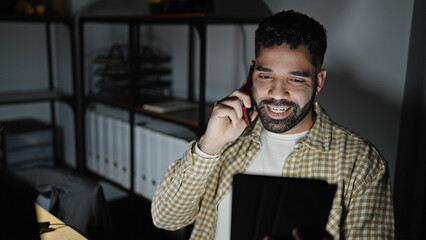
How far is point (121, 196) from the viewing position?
2982mm

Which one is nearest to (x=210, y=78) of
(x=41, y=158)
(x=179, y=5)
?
(x=179, y=5)

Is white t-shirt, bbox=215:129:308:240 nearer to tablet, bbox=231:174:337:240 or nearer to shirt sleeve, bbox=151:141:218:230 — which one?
shirt sleeve, bbox=151:141:218:230

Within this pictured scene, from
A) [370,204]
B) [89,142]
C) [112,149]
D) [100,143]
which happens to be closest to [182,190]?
[370,204]

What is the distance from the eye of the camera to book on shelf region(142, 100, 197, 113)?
2.30 meters

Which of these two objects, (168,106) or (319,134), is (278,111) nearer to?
(319,134)

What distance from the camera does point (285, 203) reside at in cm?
72

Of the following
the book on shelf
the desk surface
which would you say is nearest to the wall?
the book on shelf

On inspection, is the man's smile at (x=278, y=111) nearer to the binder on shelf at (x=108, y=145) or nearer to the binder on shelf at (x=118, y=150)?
the binder on shelf at (x=118, y=150)

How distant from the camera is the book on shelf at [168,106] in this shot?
2.30 m

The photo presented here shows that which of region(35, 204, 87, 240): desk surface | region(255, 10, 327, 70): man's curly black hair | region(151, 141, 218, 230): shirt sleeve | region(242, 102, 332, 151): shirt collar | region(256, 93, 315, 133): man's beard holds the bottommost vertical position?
region(35, 204, 87, 240): desk surface

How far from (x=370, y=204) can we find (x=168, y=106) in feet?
4.70

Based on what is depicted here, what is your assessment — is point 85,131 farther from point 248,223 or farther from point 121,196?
point 248,223

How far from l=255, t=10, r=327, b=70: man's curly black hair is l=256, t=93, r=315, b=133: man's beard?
13 cm

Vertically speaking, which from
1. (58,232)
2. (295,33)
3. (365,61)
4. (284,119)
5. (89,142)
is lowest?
(89,142)
